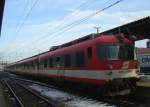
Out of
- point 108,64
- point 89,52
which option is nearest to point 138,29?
point 89,52

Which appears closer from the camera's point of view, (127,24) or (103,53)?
(103,53)

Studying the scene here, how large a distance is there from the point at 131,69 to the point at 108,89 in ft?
4.50

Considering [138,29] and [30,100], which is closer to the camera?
[30,100]

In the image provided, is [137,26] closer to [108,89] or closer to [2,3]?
[108,89]

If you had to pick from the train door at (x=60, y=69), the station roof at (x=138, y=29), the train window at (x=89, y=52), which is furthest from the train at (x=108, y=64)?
the station roof at (x=138, y=29)

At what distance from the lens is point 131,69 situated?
16.8 metres

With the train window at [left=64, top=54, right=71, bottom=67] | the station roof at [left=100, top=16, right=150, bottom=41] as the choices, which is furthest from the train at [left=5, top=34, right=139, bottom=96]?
the station roof at [left=100, top=16, right=150, bottom=41]

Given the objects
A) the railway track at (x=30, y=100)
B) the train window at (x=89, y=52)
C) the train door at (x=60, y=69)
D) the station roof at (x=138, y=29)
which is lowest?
the railway track at (x=30, y=100)

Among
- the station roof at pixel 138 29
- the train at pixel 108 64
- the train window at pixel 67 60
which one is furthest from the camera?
the station roof at pixel 138 29

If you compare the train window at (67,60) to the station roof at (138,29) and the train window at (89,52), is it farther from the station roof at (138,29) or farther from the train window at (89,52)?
the station roof at (138,29)

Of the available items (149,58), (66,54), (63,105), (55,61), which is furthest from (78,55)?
(149,58)

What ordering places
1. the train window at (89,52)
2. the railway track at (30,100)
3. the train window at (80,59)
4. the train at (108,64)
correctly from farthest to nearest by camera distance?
the train window at (80,59) → the train window at (89,52) → the railway track at (30,100) → the train at (108,64)

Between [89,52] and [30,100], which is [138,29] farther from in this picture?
[30,100]

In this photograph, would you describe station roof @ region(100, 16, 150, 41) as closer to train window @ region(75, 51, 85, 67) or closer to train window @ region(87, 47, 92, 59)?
train window @ region(75, 51, 85, 67)
